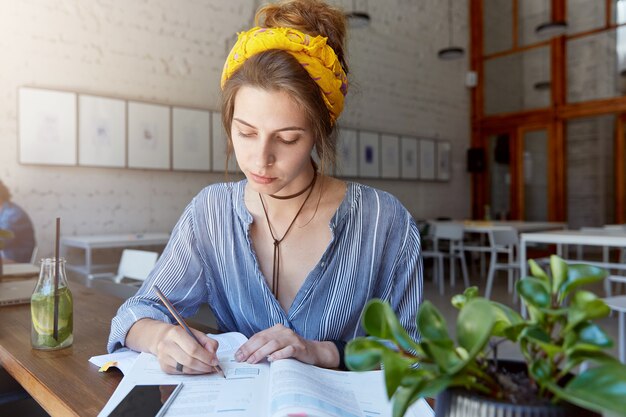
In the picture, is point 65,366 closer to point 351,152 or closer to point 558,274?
point 558,274

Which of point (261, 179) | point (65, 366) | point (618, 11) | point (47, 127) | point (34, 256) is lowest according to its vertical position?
point (34, 256)

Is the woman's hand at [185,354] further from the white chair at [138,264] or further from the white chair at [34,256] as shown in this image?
→ the white chair at [34,256]

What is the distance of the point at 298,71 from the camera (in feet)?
3.49

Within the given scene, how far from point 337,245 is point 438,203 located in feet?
25.3

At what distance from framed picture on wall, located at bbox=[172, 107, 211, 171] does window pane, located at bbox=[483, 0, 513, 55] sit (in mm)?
5896

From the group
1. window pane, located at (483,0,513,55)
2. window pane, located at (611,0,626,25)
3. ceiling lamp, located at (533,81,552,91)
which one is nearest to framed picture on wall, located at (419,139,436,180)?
ceiling lamp, located at (533,81,552,91)

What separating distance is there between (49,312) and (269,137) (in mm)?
582

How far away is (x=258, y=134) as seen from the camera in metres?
1.05

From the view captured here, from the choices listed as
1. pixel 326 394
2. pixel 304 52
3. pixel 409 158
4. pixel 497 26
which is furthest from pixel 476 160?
pixel 326 394

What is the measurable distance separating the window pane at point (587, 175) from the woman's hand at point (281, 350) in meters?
8.56

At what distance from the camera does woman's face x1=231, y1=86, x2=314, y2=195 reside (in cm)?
104

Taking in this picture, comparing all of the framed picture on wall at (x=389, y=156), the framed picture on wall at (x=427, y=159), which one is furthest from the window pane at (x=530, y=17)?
the framed picture on wall at (x=389, y=156)

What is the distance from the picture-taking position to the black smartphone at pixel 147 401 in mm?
660

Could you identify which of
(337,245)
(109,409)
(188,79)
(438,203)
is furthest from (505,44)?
(109,409)
